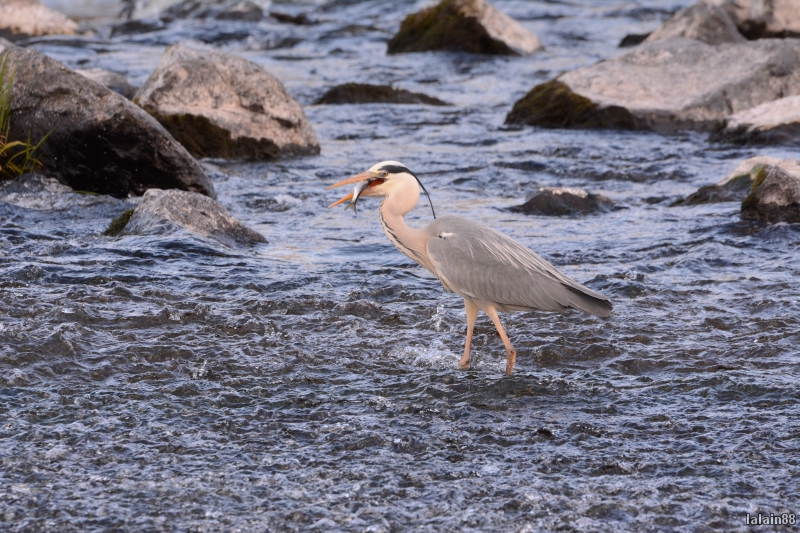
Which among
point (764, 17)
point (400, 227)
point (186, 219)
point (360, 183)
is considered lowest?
point (186, 219)

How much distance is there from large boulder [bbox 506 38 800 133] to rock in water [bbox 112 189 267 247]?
220 inches

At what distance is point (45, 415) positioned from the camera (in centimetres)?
413

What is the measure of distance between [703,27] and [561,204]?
7.28 metres

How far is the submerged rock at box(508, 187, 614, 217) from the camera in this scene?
8.09 m

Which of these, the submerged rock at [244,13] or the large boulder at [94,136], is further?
the submerged rock at [244,13]

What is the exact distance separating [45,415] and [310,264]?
9.13 ft

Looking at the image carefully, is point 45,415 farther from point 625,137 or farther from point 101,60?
point 101,60

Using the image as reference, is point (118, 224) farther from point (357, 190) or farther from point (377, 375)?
point (377, 375)

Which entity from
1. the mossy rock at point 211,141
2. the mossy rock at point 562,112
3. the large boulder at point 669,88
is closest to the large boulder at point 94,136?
the mossy rock at point 211,141

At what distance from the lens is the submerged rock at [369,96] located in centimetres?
1284

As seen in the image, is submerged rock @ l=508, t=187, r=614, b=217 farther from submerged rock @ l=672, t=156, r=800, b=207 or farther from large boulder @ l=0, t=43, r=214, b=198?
large boulder @ l=0, t=43, r=214, b=198

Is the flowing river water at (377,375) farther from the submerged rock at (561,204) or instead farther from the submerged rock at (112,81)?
the submerged rock at (112,81)

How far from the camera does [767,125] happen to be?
406 inches

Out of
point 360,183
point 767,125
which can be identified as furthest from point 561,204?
point 767,125
